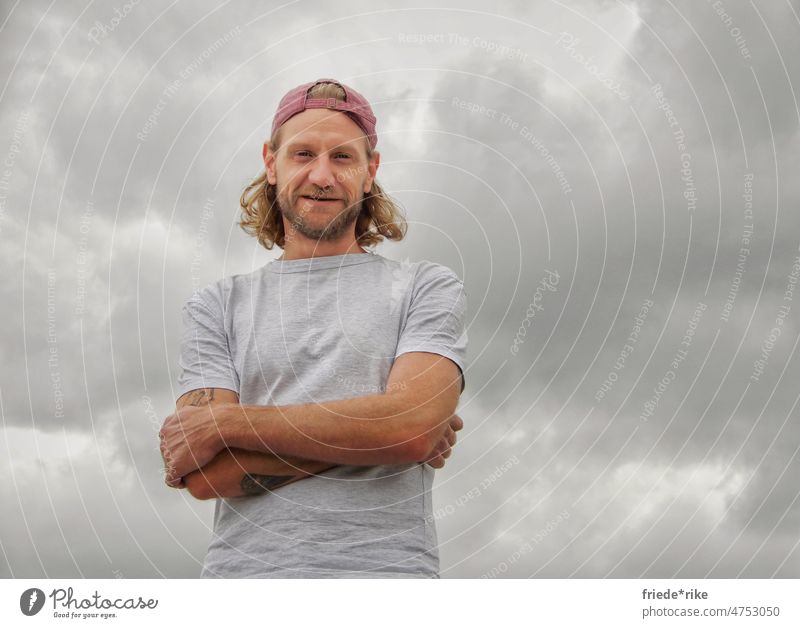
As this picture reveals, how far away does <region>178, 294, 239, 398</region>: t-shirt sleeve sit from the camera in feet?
13.0

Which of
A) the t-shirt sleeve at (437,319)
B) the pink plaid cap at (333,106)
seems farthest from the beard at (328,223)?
the t-shirt sleeve at (437,319)

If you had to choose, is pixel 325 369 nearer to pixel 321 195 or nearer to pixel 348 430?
pixel 348 430

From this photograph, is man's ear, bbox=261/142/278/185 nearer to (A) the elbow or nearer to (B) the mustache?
(B) the mustache

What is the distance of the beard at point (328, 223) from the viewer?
14.3 ft

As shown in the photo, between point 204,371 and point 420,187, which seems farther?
point 420,187

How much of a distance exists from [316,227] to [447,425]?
1.29 m

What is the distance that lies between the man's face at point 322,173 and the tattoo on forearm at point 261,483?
1.31 m

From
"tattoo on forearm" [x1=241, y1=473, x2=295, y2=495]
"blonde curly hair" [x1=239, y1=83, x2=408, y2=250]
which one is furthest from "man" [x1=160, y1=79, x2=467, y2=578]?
"blonde curly hair" [x1=239, y1=83, x2=408, y2=250]

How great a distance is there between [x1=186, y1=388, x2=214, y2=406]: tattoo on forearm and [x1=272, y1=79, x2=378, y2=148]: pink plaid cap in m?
1.53

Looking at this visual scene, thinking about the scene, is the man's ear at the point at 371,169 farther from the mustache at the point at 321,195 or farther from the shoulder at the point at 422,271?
the shoulder at the point at 422,271

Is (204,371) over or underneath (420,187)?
underneath
